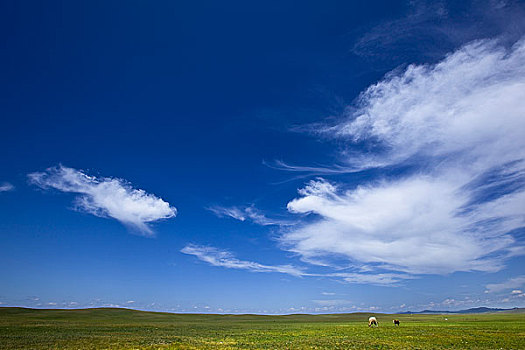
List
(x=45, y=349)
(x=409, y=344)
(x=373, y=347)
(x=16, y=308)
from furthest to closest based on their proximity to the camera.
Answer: (x=16, y=308)
(x=409, y=344)
(x=373, y=347)
(x=45, y=349)

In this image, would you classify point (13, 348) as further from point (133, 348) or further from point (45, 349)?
point (133, 348)

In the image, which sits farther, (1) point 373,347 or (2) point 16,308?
(2) point 16,308

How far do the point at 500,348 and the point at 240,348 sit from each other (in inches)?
897

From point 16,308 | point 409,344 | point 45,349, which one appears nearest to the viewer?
point 45,349

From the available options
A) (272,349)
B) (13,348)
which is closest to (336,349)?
(272,349)

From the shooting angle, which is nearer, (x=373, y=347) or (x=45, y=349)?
(x=45, y=349)

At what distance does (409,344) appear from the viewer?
1160 inches

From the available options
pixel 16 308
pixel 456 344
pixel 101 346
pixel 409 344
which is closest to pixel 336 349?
pixel 409 344

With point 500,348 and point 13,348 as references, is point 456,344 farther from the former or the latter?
point 13,348

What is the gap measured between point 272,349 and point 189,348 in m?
7.47

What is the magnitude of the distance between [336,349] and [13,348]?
94.4 feet

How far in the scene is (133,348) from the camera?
26.4 meters

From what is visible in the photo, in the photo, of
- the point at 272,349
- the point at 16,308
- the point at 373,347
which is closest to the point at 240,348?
the point at 272,349

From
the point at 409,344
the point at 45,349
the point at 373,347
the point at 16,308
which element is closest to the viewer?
the point at 45,349
